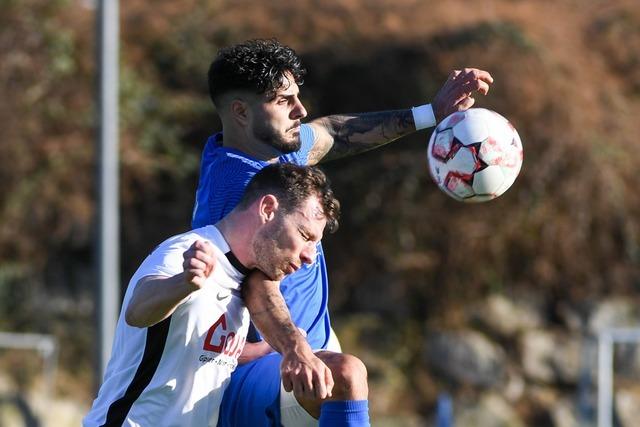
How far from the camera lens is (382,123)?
589 cm

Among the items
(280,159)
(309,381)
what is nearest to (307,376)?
(309,381)

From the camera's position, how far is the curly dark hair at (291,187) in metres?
4.67

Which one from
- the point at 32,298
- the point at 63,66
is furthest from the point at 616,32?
the point at 32,298

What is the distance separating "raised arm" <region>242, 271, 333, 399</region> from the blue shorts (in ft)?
0.95

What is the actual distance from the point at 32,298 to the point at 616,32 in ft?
25.5

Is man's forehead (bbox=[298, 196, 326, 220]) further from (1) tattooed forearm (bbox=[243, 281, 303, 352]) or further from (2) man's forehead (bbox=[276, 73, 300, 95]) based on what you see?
(2) man's forehead (bbox=[276, 73, 300, 95])

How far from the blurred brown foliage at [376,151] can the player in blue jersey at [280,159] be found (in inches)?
325

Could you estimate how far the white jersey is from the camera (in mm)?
4617

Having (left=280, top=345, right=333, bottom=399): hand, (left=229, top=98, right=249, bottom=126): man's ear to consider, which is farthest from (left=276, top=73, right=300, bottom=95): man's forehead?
(left=280, top=345, right=333, bottom=399): hand

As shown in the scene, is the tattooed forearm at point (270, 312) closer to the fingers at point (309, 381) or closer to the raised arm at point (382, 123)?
the fingers at point (309, 381)

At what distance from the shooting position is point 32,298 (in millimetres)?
14609

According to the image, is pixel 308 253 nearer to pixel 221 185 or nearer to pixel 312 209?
pixel 312 209

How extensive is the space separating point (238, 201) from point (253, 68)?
0.63 m

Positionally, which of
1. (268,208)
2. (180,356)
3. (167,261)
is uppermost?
(268,208)
